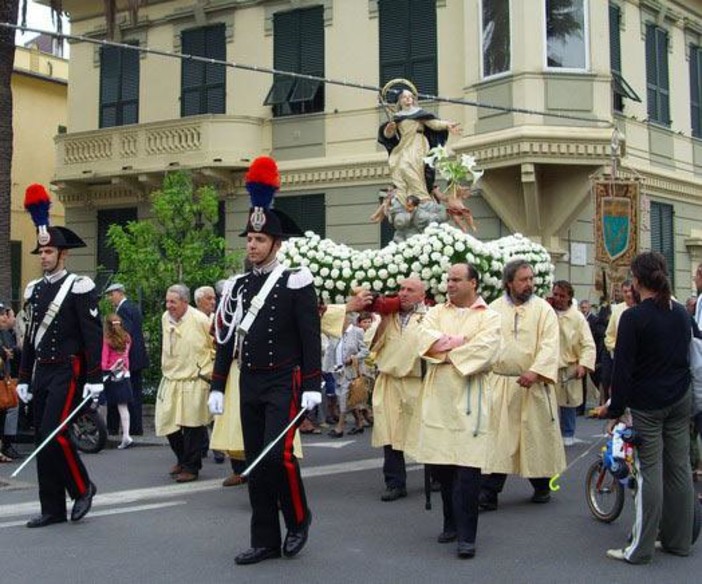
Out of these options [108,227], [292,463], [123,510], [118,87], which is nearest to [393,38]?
[118,87]

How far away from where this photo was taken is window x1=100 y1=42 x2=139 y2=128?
→ 2505cm

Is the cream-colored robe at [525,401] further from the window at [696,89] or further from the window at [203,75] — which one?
the window at [696,89]

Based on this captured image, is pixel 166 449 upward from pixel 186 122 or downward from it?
downward

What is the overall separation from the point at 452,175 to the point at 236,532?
485cm

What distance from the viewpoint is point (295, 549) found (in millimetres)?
6785

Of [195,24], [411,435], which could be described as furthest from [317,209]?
[411,435]

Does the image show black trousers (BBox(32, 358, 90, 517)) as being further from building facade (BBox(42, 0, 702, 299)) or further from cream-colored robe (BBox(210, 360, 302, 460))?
building facade (BBox(42, 0, 702, 299))

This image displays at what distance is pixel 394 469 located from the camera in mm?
9352

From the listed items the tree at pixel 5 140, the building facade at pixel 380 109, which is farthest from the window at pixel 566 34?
the tree at pixel 5 140

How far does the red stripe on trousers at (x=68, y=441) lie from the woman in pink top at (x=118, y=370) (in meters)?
5.69

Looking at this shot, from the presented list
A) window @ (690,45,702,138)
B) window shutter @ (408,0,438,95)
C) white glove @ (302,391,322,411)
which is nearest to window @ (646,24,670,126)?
window @ (690,45,702,138)

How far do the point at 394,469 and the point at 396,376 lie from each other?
0.82 metres

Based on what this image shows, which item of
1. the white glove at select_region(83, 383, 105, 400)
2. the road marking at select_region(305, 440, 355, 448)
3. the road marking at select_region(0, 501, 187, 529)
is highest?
the white glove at select_region(83, 383, 105, 400)

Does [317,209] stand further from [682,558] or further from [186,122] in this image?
[682,558]
